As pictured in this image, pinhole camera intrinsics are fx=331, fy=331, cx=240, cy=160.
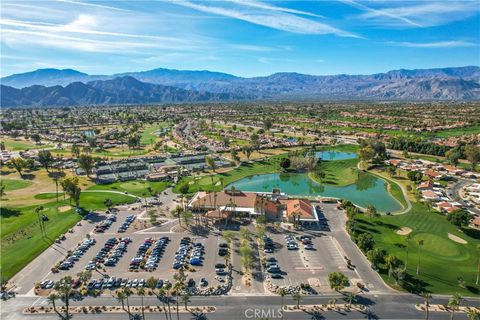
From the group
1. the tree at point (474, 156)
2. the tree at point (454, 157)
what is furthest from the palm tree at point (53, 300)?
the tree at point (474, 156)

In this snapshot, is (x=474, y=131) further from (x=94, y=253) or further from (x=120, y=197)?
(x=94, y=253)

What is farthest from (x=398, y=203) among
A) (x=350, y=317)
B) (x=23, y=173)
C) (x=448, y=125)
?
(x=448, y=125)

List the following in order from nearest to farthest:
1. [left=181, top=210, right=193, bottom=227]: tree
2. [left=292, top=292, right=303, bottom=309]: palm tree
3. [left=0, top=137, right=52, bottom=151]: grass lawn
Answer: [left=292, top=292, right=303, bottom=309]: palm tree < [left=181, top=210, right=193, bottom=227]: tree < [left=0, top=137, right=52, bottom=151]: grass lawn

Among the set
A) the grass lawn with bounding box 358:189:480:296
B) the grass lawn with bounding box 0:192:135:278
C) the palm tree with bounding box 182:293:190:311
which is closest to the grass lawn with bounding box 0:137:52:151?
the grass lawn with bounding box 0:192:135:278

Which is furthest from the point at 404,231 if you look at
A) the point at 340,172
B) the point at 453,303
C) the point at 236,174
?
the point at 236,174

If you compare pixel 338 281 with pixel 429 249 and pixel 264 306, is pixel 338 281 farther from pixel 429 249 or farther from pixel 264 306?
pixel 429 249

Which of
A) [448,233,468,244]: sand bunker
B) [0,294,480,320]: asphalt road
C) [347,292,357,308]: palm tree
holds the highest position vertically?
[448,233,468,244]: sand bunker

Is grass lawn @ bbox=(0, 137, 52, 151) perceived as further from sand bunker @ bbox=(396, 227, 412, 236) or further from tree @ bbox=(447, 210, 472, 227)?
tree @ bbox=(447, 210, 472, 227)
